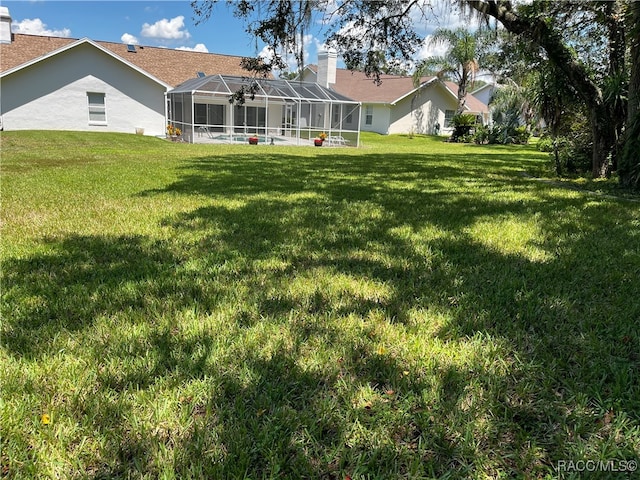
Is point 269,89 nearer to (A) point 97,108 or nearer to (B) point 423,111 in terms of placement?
(A) point 97,108

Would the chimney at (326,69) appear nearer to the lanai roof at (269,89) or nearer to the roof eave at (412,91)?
the roof eave at (412,91)

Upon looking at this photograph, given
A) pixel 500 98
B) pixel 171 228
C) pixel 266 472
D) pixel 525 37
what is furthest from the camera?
pixel 500 98

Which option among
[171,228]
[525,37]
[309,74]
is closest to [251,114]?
[309,74]

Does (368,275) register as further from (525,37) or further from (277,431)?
(525,37)

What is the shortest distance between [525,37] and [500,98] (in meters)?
22.0

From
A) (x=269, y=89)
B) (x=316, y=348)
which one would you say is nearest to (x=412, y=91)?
(x=269, y=89)

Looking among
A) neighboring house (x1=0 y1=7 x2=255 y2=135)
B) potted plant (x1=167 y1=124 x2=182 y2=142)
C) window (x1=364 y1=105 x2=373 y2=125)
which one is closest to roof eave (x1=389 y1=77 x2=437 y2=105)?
window (x1=364 y1=105 x2=373 y2=125)

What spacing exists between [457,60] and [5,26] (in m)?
26.2

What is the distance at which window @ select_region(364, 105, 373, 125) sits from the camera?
3353cm

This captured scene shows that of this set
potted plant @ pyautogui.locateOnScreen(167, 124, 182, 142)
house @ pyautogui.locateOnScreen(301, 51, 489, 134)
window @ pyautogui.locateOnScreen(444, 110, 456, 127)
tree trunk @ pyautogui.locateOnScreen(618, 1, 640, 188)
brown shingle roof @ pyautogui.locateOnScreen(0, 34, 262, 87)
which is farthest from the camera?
window @ pyautogui.locateOnScreen(444, 110, 456, 127)

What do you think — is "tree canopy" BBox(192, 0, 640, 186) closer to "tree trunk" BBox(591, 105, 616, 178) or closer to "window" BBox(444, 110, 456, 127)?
"tree trunk" BBox(591, 105, 616, 178)

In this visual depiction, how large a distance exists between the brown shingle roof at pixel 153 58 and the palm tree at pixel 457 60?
503 inches

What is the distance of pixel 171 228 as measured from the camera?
16.0 ft

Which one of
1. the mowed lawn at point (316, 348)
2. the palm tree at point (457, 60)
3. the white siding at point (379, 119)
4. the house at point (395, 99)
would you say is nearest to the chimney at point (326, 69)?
the house at point (395, 99)
